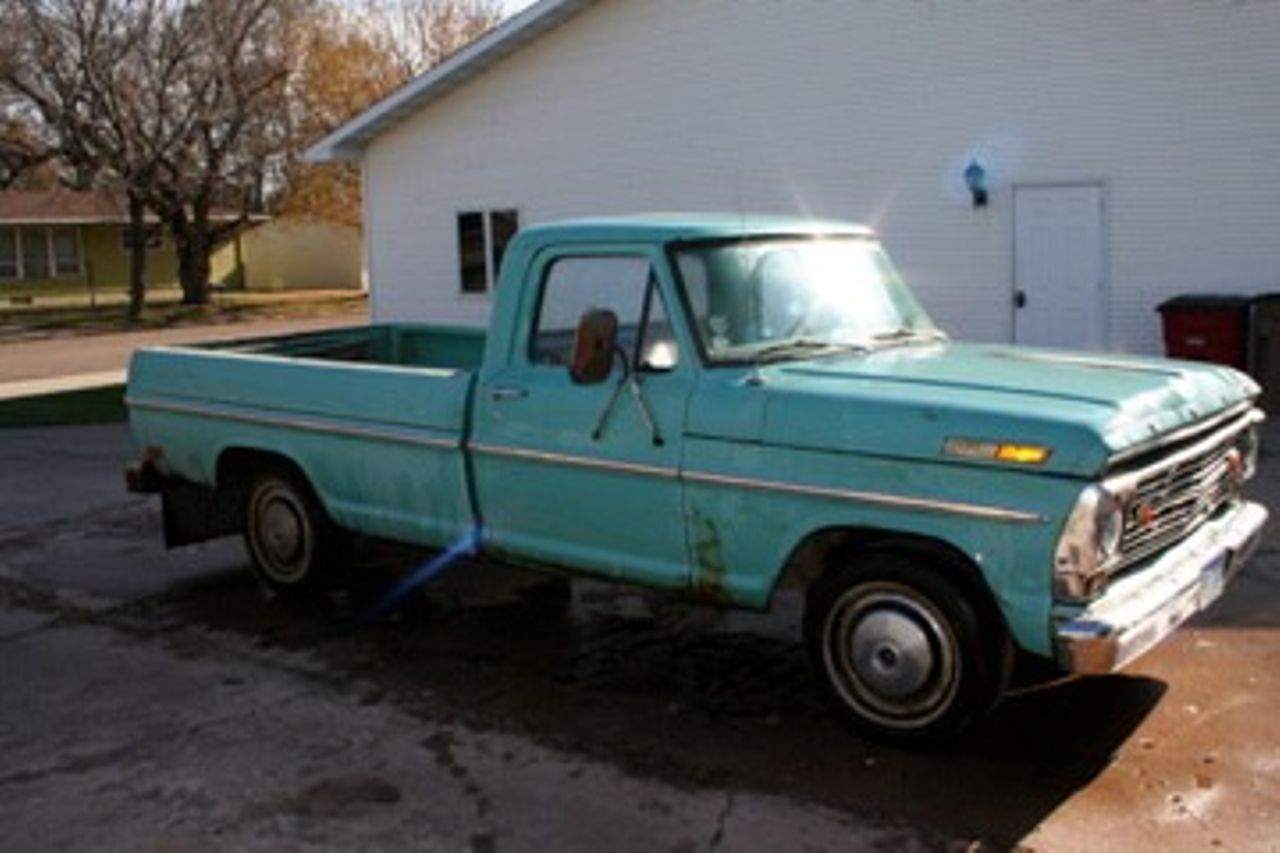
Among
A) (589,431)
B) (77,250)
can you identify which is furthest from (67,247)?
(589,431)

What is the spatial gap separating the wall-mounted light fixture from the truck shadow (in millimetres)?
9158

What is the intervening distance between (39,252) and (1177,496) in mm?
48499

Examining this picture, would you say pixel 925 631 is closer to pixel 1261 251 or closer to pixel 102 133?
pixel 1261 251

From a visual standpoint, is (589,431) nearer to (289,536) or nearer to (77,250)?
(289,536)

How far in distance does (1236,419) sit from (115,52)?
33.5 meters

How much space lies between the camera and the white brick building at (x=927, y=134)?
13.7 m

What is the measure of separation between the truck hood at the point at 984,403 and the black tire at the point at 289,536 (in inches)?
106

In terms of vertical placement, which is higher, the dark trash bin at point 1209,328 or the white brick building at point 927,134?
the white brick building at point 927,134

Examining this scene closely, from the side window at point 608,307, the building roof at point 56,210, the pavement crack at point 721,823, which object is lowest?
the pavement crack at point 721,823

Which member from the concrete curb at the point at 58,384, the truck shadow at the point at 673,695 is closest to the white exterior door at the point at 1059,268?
the truck shadow at the point at 673,695

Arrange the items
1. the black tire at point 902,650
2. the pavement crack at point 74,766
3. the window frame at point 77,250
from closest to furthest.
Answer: the black tire at point 902,650 → the pavement crack at point 74,766 → the window frame at point 77,250

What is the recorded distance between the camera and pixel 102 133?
34531 mm

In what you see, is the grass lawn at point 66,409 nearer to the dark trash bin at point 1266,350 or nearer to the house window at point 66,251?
the dark trash bin at point 1266,350

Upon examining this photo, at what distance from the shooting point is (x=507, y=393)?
602 cm
